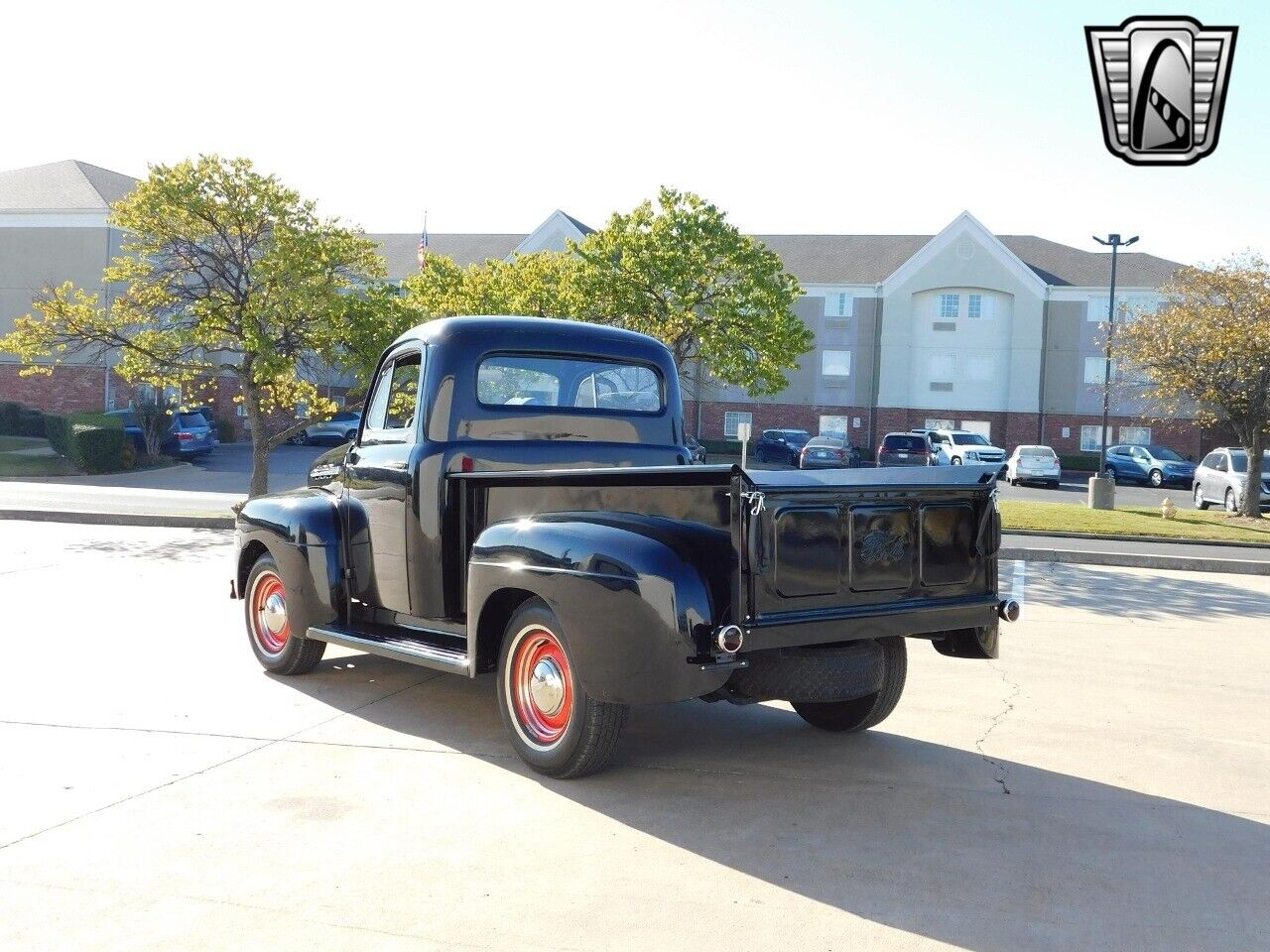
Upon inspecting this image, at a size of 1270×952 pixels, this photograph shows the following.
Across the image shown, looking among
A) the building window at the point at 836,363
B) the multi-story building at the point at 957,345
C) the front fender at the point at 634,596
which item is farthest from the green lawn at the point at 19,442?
the front fender at the point at 634,596

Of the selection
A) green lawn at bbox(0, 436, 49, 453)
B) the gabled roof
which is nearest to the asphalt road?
green lawn at bbox(0, 436, 49, 453)

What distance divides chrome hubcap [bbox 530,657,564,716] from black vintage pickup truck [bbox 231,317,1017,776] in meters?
0.01

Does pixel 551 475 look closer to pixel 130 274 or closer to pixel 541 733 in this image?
pixel 541 733

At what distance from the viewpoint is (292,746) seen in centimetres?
580

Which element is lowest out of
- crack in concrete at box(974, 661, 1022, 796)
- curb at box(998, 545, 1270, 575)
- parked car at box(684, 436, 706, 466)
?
curb at box(998, 545, 1270, 575)

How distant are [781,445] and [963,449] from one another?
7.68 metres

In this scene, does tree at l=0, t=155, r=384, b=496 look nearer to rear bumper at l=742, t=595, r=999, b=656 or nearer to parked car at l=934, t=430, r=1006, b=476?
rear bumper at l=742, t=595, r=999, b=656

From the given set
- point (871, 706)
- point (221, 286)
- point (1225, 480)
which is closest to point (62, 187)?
point (221, 286)

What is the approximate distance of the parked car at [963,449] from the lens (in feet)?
127

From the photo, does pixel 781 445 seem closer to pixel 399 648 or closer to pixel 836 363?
pixel 836 363

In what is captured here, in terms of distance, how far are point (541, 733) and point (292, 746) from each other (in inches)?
51.7

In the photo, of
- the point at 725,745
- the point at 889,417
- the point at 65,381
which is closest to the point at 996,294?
the point at 889,417

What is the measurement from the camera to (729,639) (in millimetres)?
4637

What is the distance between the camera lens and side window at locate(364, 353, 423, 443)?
682 centimetres
